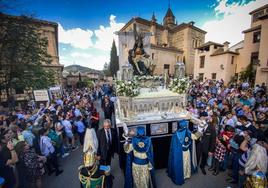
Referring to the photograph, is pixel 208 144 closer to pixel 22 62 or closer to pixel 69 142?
pixel 69 142

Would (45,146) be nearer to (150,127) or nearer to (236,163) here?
(150,127)

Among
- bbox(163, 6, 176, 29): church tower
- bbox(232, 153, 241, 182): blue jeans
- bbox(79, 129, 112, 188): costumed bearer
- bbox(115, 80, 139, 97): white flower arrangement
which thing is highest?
bbox(163, 6, 176, 29): church tower

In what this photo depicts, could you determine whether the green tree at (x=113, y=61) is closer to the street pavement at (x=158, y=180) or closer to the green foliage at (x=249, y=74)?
the green foliage at (x=249, y=74)

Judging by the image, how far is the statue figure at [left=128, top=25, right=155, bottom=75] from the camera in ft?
24.1

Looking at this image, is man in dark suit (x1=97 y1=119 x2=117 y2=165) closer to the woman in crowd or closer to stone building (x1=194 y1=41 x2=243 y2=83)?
the woman in crowd

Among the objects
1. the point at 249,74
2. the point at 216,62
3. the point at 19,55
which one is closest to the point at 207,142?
the point at 19,55

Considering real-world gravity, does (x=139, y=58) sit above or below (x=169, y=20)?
below

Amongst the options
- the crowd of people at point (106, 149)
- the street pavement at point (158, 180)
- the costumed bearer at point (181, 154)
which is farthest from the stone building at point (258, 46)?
the costumed bearer at point (181, 154)

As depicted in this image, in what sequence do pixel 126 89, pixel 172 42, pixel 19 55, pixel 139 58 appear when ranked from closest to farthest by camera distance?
pixel 126 89 < pixel 139 58 < pixel 19 55 < pixel 172 42

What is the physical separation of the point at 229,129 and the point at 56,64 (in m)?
24.6

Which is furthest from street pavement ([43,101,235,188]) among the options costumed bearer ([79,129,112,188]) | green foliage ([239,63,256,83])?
green foliage ([239,63,256,83])

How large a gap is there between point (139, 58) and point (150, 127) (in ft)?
14.1

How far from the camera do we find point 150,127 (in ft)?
14.6

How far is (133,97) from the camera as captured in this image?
5.26 metres
